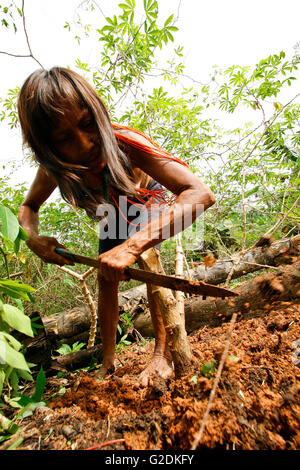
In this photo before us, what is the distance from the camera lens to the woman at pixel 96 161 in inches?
41.2

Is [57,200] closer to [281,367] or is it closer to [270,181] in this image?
[270,181]

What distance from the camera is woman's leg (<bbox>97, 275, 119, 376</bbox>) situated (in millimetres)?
1737

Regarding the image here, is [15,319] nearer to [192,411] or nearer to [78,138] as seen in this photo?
[192,411]

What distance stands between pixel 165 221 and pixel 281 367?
2.88 ft

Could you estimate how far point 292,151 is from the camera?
4.18 metres

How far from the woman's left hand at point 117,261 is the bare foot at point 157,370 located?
0.69 metres

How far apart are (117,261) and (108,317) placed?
3.18 feet

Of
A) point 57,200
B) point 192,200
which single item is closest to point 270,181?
point 192,200
